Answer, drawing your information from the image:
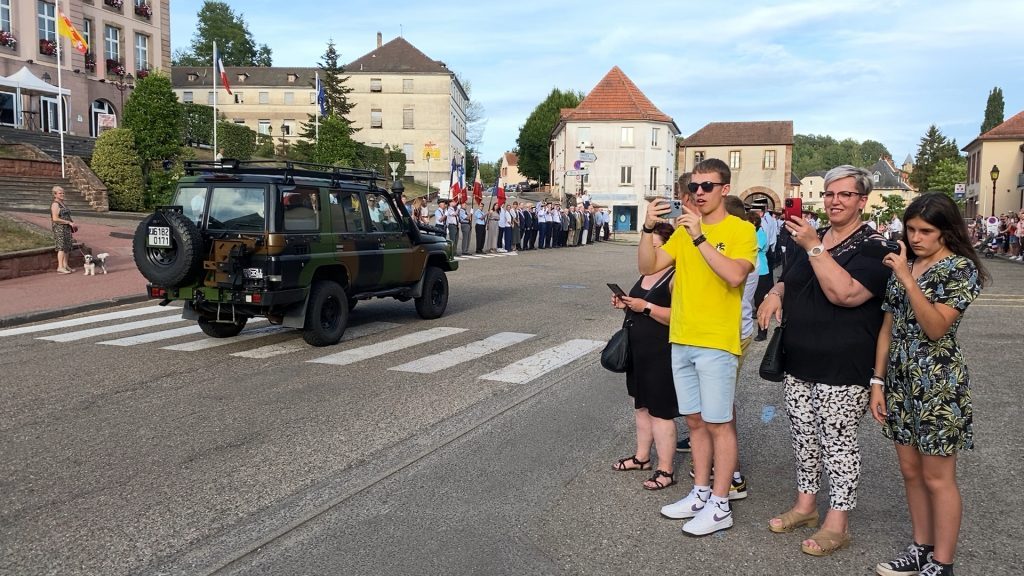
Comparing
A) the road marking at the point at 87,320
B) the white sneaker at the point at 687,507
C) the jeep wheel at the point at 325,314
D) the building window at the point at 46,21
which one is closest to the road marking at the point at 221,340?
the jeep wheel at the point at 325,314

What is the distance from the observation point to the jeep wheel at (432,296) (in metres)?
12.4

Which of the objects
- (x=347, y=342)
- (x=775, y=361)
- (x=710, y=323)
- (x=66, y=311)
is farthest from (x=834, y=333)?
(x=66, y=311)

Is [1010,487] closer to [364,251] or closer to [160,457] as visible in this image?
[160,457]

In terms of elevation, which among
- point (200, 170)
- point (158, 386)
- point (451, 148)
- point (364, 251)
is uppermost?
point (451, 148)

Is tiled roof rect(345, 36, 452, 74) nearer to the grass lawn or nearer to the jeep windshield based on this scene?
the grass lawn

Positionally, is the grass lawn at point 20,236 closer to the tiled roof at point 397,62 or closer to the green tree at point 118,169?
the green tree at point 118,169

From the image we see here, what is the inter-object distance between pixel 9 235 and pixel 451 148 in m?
74.7

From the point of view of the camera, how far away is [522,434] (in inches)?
251

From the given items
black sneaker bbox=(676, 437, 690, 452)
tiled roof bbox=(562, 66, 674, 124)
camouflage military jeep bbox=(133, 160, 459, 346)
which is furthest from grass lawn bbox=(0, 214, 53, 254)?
tiled roof bbox=(562, 66, 674, 124)

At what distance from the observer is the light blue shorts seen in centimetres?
434

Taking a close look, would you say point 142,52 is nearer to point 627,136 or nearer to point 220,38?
point 627,136

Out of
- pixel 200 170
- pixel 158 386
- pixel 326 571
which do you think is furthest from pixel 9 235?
pixel 326 571

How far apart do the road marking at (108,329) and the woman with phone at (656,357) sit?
8334 mm

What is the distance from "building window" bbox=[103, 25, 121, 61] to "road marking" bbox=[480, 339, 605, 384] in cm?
4660
